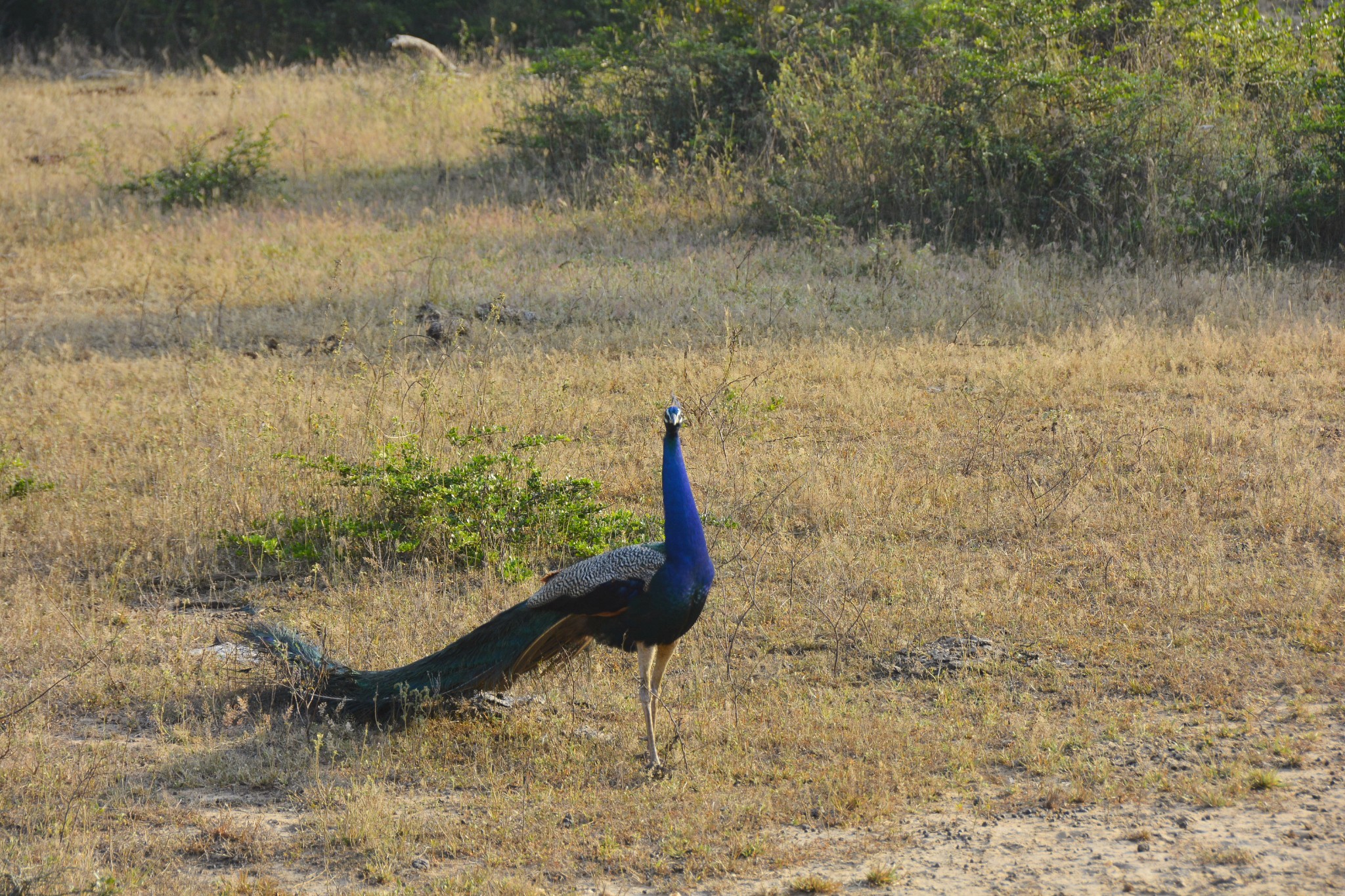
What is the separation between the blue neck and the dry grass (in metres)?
0.83

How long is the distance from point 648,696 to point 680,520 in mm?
700

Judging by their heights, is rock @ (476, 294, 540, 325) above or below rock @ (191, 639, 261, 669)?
above

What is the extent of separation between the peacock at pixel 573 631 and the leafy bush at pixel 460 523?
5.04ft

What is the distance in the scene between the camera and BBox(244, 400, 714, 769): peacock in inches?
181

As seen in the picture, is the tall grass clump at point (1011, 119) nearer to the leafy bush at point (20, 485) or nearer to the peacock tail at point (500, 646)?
the leafy bush at point (20, 485)

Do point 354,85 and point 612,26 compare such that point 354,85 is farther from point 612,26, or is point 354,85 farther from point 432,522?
point 432,522

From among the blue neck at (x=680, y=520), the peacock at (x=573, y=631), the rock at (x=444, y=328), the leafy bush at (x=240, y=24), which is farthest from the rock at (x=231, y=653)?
the leafy bush at (x=240, y=24)

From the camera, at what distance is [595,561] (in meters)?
4.81

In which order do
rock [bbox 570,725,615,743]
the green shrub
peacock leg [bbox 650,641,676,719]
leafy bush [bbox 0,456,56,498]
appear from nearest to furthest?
peacock leg [bbox 650,641,676,719] → rock [bbox 570,725,615,743] → leafy bush [bbox 0,456,56,498] → the green shrub

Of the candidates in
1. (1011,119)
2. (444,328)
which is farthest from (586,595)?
(1011,119)

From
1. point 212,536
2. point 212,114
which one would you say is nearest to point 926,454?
point 212,536

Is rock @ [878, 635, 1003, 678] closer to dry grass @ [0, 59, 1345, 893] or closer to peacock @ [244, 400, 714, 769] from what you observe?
dry grass @ [0, 59, 1345, 893]

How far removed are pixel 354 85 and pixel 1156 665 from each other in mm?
16032

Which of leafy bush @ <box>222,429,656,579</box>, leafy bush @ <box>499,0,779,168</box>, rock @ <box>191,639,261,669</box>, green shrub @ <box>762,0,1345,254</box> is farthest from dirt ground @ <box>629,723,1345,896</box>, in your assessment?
leafy bush @ <box>499,0,779,168</box>
